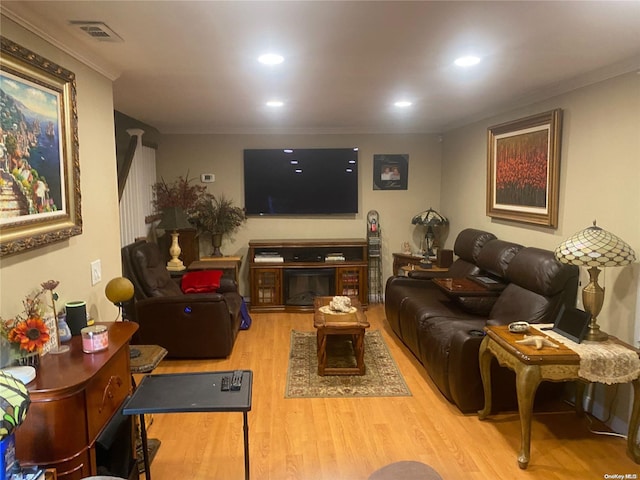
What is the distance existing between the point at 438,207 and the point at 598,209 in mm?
3122

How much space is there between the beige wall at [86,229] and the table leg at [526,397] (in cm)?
239

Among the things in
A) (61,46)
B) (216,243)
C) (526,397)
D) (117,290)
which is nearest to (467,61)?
(526,397)

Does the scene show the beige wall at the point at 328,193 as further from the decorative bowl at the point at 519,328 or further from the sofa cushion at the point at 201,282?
the decorative bowl at the point at 519,328

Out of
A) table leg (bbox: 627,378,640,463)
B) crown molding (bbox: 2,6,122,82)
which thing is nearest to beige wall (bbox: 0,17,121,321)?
crown molding (bbox: 2,6,122,82)

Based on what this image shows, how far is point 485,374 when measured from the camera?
2992mm

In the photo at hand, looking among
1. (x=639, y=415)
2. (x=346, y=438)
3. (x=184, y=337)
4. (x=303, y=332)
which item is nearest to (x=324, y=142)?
(x=303, y=332)

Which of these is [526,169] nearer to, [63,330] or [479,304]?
[479,304]

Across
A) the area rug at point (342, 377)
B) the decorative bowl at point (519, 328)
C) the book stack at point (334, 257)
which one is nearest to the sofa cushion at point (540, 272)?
the decorative bowl at point (519, 328)

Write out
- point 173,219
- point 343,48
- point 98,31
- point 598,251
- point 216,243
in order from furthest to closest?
point 216,243
point 173,219
point 598,251
point 343,48
point 98,31

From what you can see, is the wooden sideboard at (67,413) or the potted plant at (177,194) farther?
the potted plant at (177,194)

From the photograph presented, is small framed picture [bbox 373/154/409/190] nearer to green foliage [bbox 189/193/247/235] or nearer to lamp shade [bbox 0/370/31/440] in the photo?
green foliage [bbox 189/193/247/235]

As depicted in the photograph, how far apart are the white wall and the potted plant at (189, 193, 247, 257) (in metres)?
3.47

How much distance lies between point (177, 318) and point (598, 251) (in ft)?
10.7

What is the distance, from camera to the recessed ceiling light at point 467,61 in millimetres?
2635
